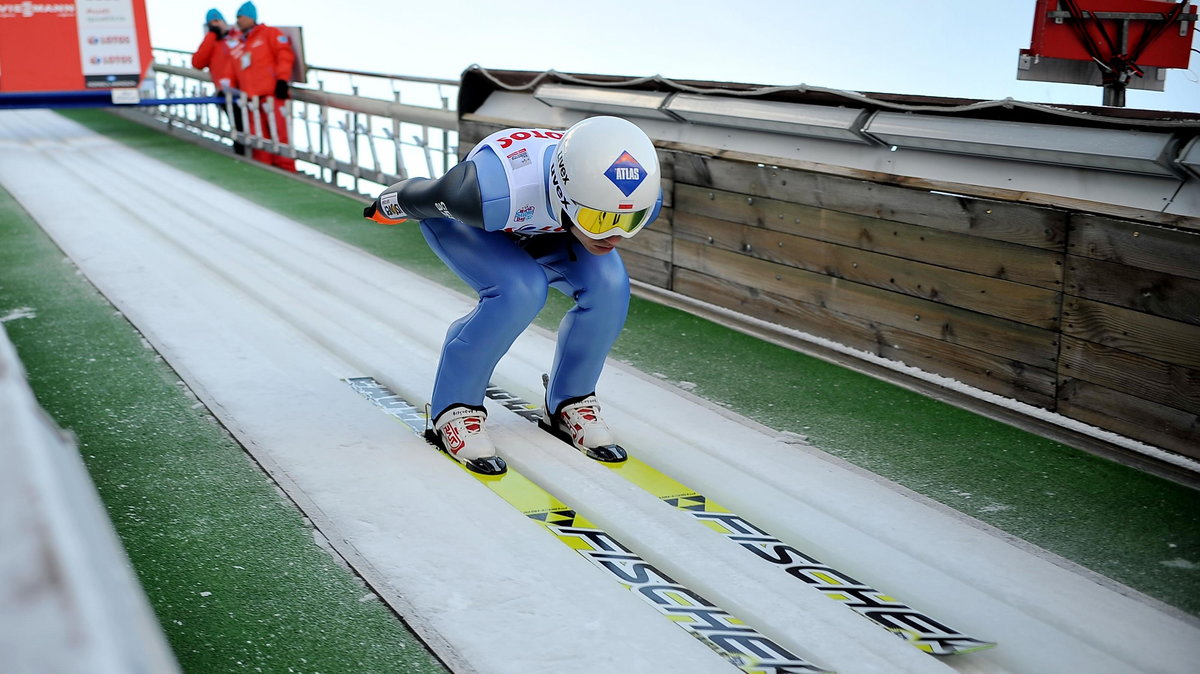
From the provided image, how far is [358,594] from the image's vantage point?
2.65 metres

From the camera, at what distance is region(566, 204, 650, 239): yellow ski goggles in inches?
119

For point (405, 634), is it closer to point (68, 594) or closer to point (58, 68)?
point (68, 594)

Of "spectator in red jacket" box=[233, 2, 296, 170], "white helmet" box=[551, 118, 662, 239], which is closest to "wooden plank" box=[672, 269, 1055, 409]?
"white helmet" box=[551, 118, 662, 239]

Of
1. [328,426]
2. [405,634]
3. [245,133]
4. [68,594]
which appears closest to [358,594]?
[405,634]

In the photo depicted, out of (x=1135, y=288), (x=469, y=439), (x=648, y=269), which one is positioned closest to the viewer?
(x=469, y=439)

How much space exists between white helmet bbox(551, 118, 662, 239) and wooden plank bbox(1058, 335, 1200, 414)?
1.77m

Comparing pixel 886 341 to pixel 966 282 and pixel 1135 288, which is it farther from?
pixel 1135 288

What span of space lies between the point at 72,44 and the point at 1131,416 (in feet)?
39.2

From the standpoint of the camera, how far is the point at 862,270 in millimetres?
4770

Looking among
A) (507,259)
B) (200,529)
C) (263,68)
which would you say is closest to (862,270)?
(507,259)

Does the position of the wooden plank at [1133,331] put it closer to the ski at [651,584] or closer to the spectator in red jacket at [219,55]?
the ski at [651,584]

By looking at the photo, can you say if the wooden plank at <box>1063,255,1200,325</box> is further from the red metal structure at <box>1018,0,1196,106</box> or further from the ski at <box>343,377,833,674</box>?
the red metal structure at <box>1018,0,1196,106</box>

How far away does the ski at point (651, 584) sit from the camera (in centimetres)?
241

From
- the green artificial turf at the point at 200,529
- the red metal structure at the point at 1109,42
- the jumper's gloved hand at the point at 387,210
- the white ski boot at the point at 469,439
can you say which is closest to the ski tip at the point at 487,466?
the white ski boot at the point at 469,439
